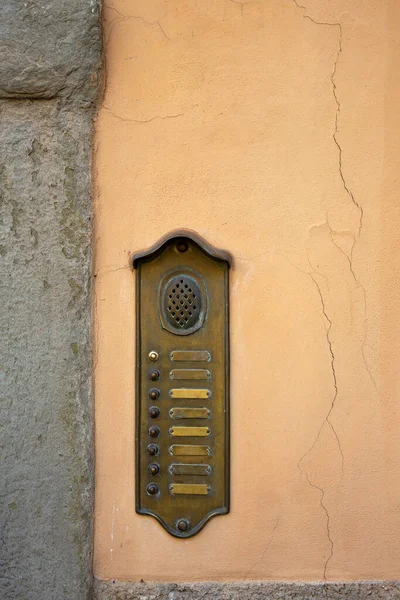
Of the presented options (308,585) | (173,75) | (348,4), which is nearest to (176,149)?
(173,75)

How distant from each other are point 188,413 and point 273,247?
712 millimetres

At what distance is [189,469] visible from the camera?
8.61 feet

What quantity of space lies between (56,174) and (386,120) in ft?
4.15

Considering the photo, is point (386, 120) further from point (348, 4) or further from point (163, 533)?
point (163, 533)

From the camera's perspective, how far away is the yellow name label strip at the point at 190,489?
8.57 ft

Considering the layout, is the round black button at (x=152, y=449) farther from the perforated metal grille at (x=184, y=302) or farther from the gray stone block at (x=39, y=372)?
the perforated metal grille at (x=184, y=302)

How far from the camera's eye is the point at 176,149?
265 centimetres

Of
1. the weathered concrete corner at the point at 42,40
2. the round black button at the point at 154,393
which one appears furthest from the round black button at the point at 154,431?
the weathered concrete corner at the point at 42,40

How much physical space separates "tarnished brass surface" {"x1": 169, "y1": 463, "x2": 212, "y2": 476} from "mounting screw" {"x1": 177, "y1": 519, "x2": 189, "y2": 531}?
0.18 metres

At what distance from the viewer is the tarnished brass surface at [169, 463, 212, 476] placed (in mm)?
2615

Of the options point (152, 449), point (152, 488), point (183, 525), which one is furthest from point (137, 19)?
point (183, 525)

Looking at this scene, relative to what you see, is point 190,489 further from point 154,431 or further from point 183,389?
point 183,389

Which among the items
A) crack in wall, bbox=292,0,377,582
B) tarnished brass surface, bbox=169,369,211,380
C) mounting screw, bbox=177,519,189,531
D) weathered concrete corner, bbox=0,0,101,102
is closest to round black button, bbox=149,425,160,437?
tarnished brass surface, bbox=169,369,211,380

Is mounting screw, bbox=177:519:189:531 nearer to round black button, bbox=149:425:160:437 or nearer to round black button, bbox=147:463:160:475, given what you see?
round black button, bbox=147:463:160:475
